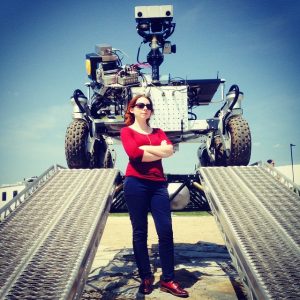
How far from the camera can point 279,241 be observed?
2346 millimetres

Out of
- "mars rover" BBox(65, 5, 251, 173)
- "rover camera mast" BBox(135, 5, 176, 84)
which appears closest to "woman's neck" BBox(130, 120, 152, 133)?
"mars rover" BBox(65, 5, 251, 173)

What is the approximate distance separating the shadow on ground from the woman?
19 cm

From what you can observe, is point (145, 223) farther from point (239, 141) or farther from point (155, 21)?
point (155, 21)

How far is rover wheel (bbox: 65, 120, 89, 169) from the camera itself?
4203 mm

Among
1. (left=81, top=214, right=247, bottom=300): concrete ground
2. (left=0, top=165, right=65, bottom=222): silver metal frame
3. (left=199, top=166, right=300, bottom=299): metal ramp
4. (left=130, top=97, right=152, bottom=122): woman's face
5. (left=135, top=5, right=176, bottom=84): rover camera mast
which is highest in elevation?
(left=135, top=5, right=176, bottom=84): rover camera mast

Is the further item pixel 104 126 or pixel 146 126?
pixel 104 126

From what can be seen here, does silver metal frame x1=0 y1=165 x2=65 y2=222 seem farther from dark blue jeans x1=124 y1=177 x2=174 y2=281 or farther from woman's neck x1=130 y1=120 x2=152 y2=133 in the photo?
woman's neck x1=130 y1=120 x2=152 y2=133

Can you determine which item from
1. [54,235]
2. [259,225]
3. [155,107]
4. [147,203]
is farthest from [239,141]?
[54,235]

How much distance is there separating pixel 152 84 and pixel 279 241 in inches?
122

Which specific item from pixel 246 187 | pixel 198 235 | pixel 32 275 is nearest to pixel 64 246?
pixel 32 275

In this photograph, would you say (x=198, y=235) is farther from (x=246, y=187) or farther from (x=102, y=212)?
(x=102, y=212)

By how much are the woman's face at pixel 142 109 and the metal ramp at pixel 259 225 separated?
1.05m

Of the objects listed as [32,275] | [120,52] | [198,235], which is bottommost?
[198,235]

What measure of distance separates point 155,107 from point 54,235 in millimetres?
2594
